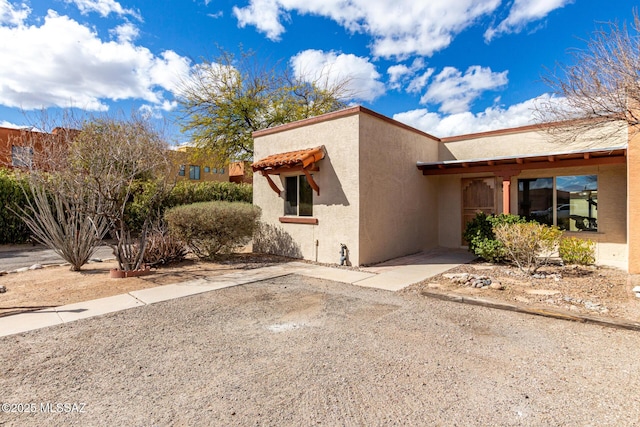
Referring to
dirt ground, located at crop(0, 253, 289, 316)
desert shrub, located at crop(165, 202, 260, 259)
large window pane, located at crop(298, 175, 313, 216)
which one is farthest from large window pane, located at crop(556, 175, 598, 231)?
desert shrub, located at crop(165, 202, 260, 259)

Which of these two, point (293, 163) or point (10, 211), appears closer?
point (293, 163)

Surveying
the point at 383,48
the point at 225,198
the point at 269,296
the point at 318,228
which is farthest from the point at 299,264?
the point at 383,48

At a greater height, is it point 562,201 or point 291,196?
point 291,196

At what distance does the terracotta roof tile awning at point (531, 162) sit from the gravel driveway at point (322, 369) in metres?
5.74

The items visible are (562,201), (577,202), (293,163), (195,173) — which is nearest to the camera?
(293,163)

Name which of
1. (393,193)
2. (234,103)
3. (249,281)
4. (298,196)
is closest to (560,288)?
(393,193)

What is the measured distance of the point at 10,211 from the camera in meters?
12.9

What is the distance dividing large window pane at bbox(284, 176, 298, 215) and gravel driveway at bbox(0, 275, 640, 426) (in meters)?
5.35

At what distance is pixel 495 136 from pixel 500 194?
2.00 m

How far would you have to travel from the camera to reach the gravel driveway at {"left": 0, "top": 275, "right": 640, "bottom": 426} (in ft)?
8.14

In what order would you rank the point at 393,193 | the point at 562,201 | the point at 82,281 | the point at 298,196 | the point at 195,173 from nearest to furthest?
the point at 82,281 → the point at 393,193 → the point at 562,201 → the point at 298,196 → the point at 195,173

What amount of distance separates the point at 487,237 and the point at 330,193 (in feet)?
14.7

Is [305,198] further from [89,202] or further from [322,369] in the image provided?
[322,369]

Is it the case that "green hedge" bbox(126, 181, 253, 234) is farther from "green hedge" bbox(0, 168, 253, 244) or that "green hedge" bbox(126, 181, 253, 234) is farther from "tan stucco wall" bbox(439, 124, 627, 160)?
"tan stucco wall" bbox(439, 124, 627, 160)
